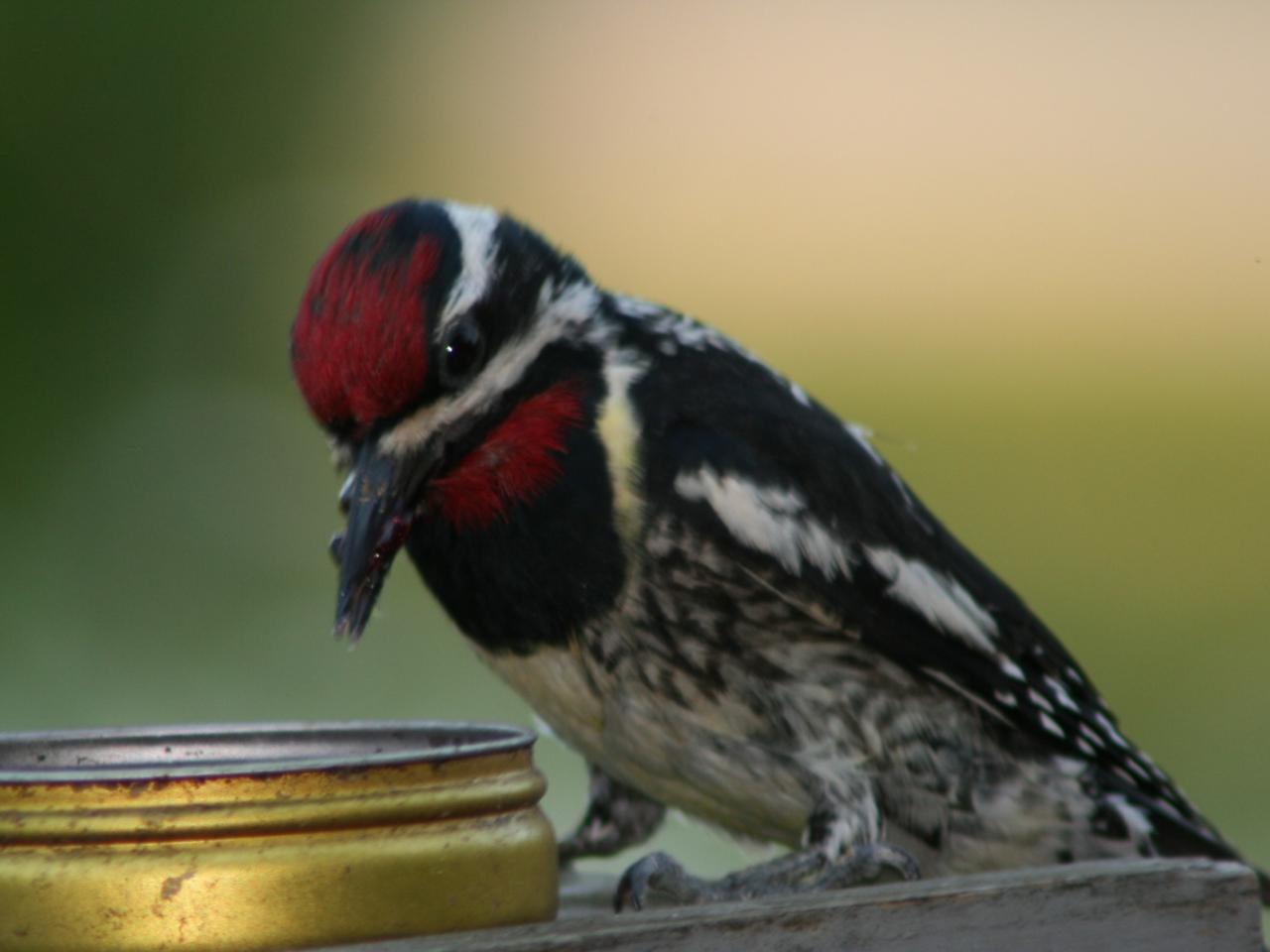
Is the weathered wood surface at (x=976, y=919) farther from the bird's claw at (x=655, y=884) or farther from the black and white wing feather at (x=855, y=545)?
the black and white wing feather at (x=855, y=545)

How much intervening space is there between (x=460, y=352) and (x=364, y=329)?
128mm

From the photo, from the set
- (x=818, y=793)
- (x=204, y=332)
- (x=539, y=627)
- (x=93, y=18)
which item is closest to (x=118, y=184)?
(x=93, y=18)

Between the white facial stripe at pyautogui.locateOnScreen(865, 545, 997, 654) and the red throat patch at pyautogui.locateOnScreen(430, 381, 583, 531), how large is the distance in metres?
0.34

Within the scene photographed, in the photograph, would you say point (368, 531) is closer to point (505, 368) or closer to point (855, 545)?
point (505, 368)

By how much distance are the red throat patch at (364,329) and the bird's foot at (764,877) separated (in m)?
0.43

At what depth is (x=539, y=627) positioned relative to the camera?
75.4 inches

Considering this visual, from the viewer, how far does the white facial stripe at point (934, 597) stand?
2.03 metres

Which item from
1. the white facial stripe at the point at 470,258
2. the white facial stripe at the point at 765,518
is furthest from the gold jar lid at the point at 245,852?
the white facial stripe at the point at 765,518

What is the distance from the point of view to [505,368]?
1865 millimetres

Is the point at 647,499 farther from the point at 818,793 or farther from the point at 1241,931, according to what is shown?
the point at 1241,931

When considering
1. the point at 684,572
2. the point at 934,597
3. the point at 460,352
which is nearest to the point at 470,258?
the point at 460,352

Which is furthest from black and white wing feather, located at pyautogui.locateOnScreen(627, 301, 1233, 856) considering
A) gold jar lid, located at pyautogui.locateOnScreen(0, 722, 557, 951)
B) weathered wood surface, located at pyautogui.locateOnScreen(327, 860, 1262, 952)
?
gold jar lid, located at pyautogui.locateOnScreen(0, 722, 557, 951)

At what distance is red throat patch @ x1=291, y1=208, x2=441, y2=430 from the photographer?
1664 millimetres

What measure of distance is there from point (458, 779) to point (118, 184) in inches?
65.5
